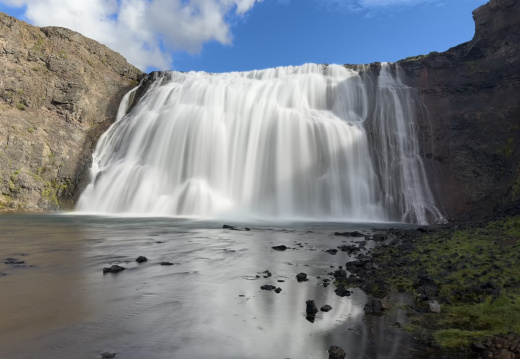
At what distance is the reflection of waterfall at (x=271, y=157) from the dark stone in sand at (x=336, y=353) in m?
21.7

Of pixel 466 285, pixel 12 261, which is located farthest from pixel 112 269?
pixel 466 285

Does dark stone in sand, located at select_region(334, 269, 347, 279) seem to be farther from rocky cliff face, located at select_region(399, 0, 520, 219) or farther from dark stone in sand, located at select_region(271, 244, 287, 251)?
rocky cliff face, located at select_region(399, 0, 520, 219)

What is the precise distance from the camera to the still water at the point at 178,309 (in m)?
4.41

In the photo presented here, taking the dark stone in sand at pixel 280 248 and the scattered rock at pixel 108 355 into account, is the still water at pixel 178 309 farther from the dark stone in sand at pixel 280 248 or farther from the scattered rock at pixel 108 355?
the dark stone in sand at pixel 280 248

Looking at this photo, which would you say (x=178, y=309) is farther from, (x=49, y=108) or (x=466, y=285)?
(x=49, y=108)

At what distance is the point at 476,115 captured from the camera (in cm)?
2923

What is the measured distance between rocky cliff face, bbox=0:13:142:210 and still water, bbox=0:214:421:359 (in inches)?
777

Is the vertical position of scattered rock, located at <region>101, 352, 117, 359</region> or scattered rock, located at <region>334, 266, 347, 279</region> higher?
scattered rock, located at <region>334, 266, 347, 279</region>

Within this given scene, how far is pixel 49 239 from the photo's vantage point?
13.1 meters

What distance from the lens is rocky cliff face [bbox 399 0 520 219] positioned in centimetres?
2627

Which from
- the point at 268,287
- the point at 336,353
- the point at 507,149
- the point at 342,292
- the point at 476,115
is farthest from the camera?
the point at 476,115

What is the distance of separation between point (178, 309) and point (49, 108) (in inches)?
1304

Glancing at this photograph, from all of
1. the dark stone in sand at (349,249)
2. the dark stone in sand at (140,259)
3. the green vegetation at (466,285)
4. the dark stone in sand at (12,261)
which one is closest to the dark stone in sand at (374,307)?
the green vegetation at (466,285)

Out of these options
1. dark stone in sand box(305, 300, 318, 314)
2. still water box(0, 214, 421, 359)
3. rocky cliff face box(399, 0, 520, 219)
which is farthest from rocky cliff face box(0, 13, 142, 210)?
rocky cliff face box(399, 0, 520, 219)
